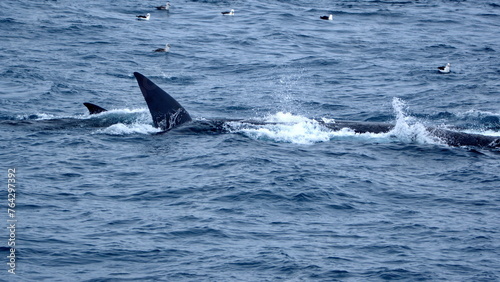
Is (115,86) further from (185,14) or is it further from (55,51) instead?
(185,14)

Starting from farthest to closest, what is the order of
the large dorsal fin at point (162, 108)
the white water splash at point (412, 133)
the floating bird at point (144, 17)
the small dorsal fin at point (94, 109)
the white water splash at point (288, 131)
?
the floating bird at point (144, 17), the small dorsal fin at point (94, 109), the white water splash at point (288, 131), the white water splash at point (412, 133), the large dorsal fin at point (162, 108)

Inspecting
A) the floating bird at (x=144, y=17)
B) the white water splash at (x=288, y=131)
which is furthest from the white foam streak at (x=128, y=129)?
the floating bird at (x=144, y=17)

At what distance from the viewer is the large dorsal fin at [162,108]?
75.9ft

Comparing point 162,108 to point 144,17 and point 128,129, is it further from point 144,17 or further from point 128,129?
point 144,17

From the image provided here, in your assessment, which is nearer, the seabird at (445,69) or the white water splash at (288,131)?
the white water splash at (288,131)

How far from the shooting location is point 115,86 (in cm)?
3103

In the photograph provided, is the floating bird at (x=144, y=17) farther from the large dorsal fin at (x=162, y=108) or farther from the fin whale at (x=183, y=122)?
the large dorsal fin at (x=162, y=108)

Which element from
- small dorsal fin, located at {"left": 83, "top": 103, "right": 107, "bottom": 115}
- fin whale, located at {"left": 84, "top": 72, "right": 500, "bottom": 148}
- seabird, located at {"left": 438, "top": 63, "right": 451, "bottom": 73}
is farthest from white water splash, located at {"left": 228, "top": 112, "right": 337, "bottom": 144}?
seabird, located at {"left": 438, "top": 63, "right": 451, "bottom": 73}

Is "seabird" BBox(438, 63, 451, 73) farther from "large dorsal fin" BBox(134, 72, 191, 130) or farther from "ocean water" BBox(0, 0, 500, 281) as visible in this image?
"large dorsal fin" BBox(134, 72, 191, 130)

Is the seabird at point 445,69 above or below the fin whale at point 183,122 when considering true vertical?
above

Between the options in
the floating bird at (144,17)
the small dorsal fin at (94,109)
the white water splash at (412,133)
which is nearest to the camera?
the white water splash at (412,133)

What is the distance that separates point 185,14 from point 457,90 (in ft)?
72.0

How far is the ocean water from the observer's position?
14.9 meters

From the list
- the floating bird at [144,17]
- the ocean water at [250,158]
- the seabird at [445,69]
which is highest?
the floating bird at [144,17]
